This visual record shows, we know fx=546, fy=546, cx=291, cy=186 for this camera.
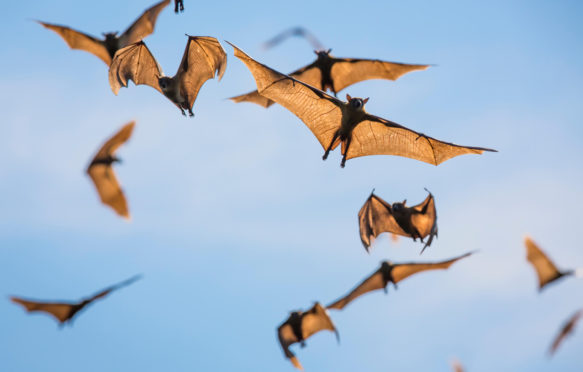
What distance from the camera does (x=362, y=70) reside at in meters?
20.5

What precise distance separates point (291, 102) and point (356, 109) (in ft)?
6.91

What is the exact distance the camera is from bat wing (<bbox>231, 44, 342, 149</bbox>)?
52.2 ft

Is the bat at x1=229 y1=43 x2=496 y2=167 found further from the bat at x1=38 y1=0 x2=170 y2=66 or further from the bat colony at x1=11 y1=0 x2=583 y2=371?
the bat at x1=38 y1=0 x2=170 y2=66

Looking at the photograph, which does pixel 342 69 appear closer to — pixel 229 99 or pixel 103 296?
pixel 229 99

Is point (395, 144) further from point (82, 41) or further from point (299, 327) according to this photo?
point (82, 41)

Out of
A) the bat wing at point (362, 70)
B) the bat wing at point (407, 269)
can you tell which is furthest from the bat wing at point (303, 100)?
the bat wing at point (407, 269)

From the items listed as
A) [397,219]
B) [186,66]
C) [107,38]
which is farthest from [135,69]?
[397,219]

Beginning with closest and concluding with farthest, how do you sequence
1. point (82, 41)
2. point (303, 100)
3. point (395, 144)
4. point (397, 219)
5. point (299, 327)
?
1. point (299, 327)
2. point (303, 100)
3. point (397, 219)
4. point (395, 144)
5. point (82, 41)

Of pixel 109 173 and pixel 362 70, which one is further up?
pixel 362 70

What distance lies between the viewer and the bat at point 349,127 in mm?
16469

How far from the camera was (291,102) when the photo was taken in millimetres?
17172

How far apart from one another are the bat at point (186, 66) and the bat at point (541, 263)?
9.67 m

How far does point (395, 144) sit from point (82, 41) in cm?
1126

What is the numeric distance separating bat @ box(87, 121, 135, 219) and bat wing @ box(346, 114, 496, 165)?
7.30 metres
